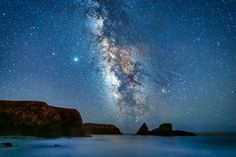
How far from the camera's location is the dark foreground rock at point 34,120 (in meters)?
86.4

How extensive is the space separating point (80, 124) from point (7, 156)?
7555cm

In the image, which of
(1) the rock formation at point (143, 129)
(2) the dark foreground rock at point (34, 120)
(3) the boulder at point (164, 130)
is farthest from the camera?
(1) the rock formation at point (143, 129)

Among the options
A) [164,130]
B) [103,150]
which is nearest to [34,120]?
[103,150]

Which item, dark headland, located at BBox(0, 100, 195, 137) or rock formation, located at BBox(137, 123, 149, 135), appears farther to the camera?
rock formation, located at BBox(137, 123, 149, 135)

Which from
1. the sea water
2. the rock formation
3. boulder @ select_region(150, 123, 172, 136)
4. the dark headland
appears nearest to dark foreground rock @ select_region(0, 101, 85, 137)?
the dark headland

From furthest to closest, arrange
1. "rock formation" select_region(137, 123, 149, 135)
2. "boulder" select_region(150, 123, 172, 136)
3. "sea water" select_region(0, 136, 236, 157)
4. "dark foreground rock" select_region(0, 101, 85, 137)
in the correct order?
1. "rock formation" select_region(137, 123, 149, 135)
2. "boulder" select_region(150, 123, 172, 136)
3. "dark foreground rock" select_region(0, 101, 85, 137)
4. "sea water" select_region(0, 136, 236, 157)

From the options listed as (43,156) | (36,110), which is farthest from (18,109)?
(43,156)

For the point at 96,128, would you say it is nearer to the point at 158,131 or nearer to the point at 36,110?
the point at 158,131

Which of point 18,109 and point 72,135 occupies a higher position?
point 18,109

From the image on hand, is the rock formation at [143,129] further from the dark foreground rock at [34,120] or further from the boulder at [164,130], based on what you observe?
the dark foreground rock at [34,120]

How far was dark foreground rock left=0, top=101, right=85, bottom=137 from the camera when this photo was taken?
86375 millimetres

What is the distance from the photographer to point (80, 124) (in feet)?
350

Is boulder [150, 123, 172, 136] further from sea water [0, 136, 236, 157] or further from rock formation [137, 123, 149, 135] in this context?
sea water [0, 136, 236, 157]

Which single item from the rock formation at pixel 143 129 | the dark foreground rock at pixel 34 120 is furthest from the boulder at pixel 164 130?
the dark foreground rock at pixel 34 120
